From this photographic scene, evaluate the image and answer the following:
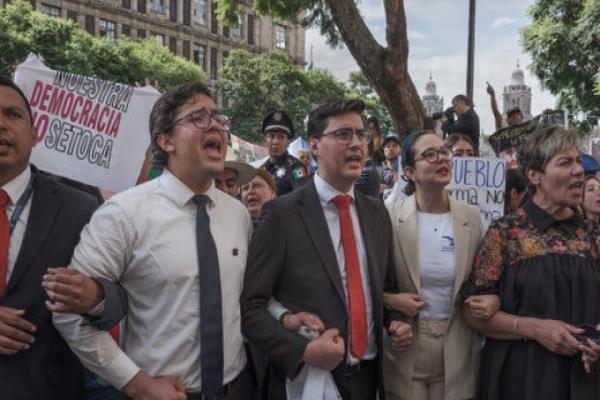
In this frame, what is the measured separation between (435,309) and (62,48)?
30.9 meters

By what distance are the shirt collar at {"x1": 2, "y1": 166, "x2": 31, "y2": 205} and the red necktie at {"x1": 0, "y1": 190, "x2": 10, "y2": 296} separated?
0.02 metres

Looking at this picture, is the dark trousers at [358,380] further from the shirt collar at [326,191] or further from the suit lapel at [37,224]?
the suit lapel at [37,224]

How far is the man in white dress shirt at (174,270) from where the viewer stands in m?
2.23

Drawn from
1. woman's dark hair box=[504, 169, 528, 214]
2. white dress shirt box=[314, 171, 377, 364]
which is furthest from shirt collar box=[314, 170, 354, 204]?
woman's dark hair box=[504, 169, 528, 214]

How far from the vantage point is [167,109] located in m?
2.51

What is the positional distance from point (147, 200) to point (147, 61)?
3622 centimetres

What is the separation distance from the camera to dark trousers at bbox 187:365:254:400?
238 cm

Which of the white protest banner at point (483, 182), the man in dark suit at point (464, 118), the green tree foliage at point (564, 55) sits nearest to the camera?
the white protest banner at point (483, 182)

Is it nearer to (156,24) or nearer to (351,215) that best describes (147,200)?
(351,215)

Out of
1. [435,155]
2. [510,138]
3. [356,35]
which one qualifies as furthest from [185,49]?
[435,155]

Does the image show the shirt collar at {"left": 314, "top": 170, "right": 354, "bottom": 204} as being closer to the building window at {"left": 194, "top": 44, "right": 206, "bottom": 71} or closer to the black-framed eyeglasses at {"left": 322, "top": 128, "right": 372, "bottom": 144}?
the black-framed eyeglasses at {"left": 322, "top": 128, "right": 372, "bottom": 144}

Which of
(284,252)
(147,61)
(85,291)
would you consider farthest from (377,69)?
(147,61)

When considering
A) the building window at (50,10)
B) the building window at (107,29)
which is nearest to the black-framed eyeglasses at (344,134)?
the building window at (50,10)

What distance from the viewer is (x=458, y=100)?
773 centimetres
